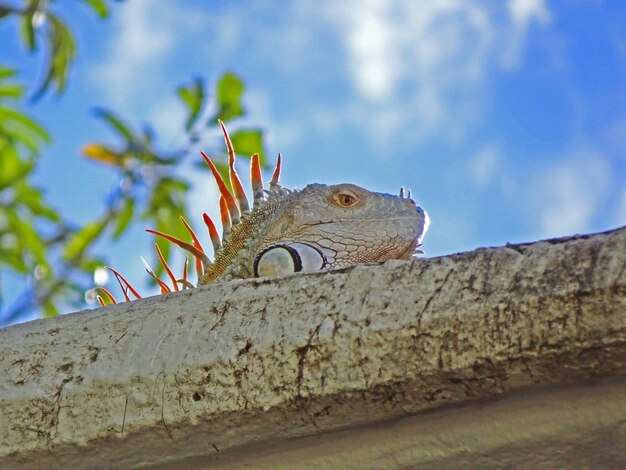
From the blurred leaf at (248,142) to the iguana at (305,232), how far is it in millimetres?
3235

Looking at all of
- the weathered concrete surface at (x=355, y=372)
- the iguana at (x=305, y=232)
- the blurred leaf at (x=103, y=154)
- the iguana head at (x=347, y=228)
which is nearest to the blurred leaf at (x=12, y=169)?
the blurred leaf at (x=103, y=154)

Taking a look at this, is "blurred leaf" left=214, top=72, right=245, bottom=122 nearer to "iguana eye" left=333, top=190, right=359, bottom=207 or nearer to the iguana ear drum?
"iguana eye" left=333, top=190, right=359, bottom=207

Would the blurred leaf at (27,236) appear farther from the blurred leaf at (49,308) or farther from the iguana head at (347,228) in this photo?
the iguana head at (347,228)

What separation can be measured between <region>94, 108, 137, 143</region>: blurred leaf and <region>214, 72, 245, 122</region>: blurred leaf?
0.71 metres

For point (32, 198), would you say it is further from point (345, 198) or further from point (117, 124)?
point (345, 198)

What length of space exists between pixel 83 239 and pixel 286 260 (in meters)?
4.81

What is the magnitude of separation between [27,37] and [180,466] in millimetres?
5364

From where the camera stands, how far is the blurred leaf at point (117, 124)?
23.0 ft

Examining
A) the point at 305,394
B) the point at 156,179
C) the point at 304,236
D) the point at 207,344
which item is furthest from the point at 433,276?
the point at 156,179

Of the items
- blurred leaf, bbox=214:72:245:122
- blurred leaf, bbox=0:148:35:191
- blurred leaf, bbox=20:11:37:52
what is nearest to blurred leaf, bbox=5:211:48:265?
blurred leaf, bbox=0:148:35:191

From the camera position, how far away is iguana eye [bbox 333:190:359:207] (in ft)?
9.18

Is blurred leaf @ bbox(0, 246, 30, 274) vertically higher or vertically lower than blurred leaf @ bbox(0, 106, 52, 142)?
lower

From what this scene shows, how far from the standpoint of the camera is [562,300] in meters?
1.60

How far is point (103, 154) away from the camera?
6754mm
